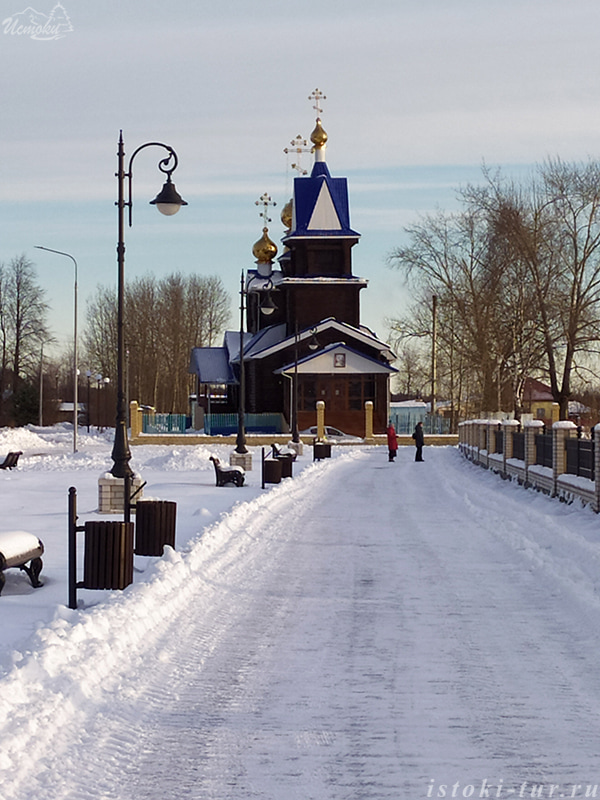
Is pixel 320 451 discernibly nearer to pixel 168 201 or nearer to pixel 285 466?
pixel 285 466

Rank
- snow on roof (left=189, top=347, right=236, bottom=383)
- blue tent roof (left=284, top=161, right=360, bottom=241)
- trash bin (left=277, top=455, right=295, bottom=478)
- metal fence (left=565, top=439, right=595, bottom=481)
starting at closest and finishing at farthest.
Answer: metal fence (left=565, top=439, right=595, bottom=481), trash bin (left=277, top=455, right=295, bottom=478), blue tent roof (left=284, top=161, right=360, bottom=241), snow on roof (left=189, top=347, right=236, bottom=383)

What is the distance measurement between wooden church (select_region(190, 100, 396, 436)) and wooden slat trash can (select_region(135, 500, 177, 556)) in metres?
46.9

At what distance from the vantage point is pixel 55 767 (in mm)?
5336

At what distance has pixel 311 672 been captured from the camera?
24.3 feet

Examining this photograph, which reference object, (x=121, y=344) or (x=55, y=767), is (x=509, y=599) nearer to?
(x=55, y=767)

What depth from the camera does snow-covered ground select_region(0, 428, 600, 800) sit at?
17.4 feet

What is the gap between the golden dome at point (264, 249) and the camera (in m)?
76.4

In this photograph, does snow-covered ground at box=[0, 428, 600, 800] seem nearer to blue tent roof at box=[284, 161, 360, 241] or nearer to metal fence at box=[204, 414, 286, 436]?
metal fence at box=[204, 414, 286, 436]

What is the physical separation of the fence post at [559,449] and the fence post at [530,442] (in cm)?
314

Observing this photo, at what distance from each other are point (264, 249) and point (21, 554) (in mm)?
67090

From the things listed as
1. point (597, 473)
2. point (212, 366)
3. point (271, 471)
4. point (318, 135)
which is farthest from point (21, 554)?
point (212, 366)

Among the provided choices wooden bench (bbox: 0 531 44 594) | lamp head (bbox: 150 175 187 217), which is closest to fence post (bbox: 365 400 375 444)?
lamp head (bbox: 150 175 187 217)

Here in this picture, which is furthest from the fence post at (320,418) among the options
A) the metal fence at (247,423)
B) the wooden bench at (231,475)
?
the wooden bench at (231,475)

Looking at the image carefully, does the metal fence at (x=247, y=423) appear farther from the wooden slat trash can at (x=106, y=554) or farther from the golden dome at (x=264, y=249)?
the wooden slat trash can at (x=106, y=554)
